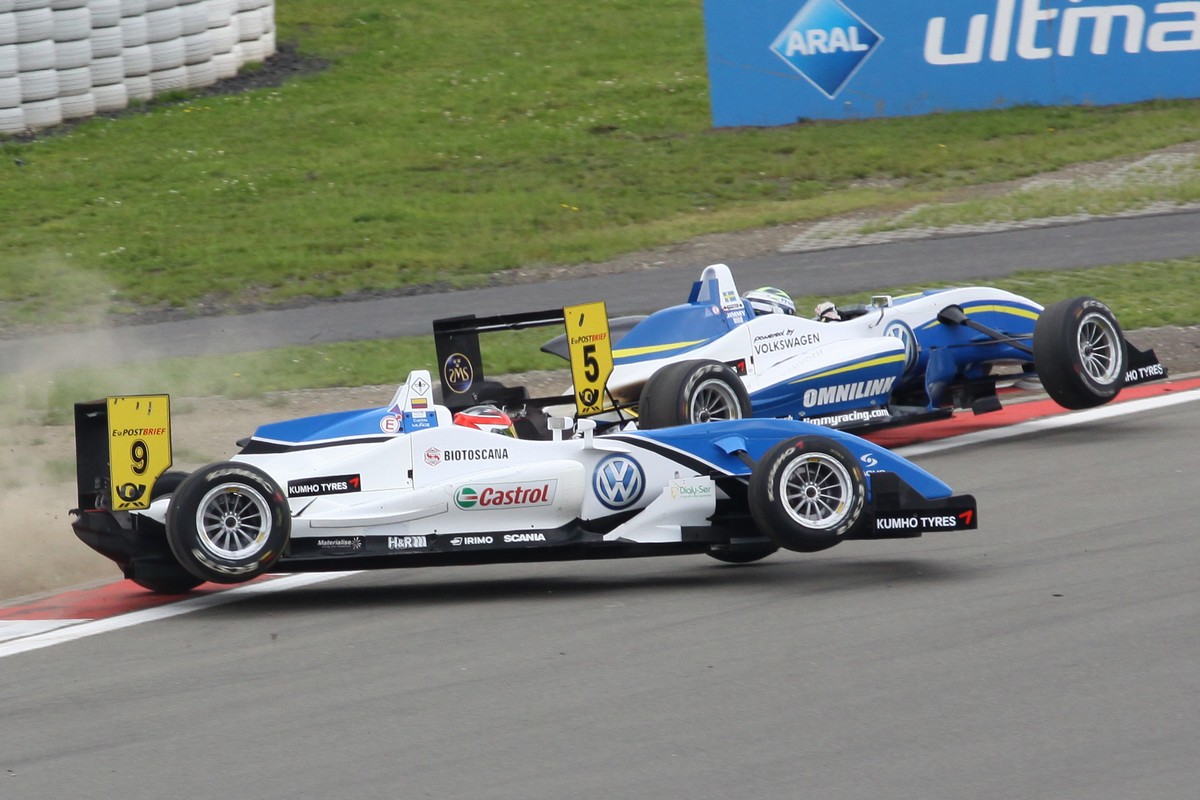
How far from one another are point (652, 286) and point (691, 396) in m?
7.64

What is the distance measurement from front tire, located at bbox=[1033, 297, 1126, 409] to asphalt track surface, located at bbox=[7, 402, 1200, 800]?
1943mm

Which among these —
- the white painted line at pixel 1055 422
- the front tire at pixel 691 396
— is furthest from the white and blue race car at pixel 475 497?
the white painted line at pixel 1055 422

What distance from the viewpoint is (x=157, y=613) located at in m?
7.27

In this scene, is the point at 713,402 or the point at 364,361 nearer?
the point at 713,402

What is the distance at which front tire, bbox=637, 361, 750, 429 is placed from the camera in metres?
8.77

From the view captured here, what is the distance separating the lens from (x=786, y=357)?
9977 millimetres

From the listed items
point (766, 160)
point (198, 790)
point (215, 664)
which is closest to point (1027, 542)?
point (215, 664)

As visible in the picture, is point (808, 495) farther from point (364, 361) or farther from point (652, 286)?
point (652, 286)

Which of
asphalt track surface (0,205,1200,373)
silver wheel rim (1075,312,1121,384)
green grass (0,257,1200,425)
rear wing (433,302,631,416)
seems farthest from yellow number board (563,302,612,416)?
asphalt track surface (0,205,1200,373)

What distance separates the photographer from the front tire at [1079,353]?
9922 mm

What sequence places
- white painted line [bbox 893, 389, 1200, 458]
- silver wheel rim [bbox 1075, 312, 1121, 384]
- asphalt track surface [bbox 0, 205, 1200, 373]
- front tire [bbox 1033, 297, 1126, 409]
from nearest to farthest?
front tire [bbox 1033, 297, 1126, 409]
silver wheel rim [bbox 1075, 312, 1121, 384]
white painted line [bbox 893, 389, 1200, 458]
asphalt track surface [bbox 0, 205, 1200, 373]

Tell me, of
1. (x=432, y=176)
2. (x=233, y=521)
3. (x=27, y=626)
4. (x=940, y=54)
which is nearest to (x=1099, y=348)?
(x=233, y=521)

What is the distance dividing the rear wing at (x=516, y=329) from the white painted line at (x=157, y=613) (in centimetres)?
149

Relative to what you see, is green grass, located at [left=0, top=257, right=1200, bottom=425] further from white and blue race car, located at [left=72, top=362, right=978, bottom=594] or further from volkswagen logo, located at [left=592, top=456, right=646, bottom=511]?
volkswagen logo, located at [left=592, top=456, right=646, bottom=511]
